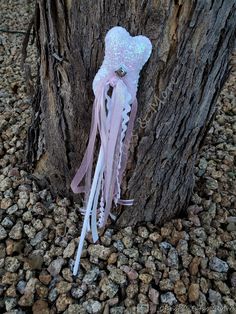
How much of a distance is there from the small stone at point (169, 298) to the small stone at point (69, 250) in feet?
0.83

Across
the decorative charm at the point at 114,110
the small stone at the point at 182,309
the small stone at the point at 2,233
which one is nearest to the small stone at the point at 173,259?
the small stone at the point at 182,309

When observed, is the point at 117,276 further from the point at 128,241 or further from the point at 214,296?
the point at 214,296

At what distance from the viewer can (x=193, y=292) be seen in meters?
0.94

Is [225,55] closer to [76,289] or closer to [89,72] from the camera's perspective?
[89,72]

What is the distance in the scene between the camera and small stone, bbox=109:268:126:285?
3.12 ft

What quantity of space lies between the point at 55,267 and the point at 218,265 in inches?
16.6

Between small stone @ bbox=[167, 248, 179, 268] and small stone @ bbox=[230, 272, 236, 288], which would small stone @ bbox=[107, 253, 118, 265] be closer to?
small stone @ bbox=[167, 248, 179, 268]

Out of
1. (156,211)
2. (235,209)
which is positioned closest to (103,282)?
(156,211)

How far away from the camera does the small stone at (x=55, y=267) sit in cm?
96

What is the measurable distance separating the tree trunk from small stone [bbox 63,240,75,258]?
0.15 metres

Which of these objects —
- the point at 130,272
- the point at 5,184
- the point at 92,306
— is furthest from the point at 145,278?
the point at 5,184

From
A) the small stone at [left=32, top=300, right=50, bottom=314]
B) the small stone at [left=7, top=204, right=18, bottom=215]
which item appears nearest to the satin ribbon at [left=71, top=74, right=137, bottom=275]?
the small stone at [left=32, top=300, right=50, bottom=314]

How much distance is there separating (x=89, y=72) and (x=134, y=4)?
178 millimetres

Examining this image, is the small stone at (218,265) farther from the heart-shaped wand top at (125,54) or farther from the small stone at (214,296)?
the heart-shaped wand top at (125,54)
